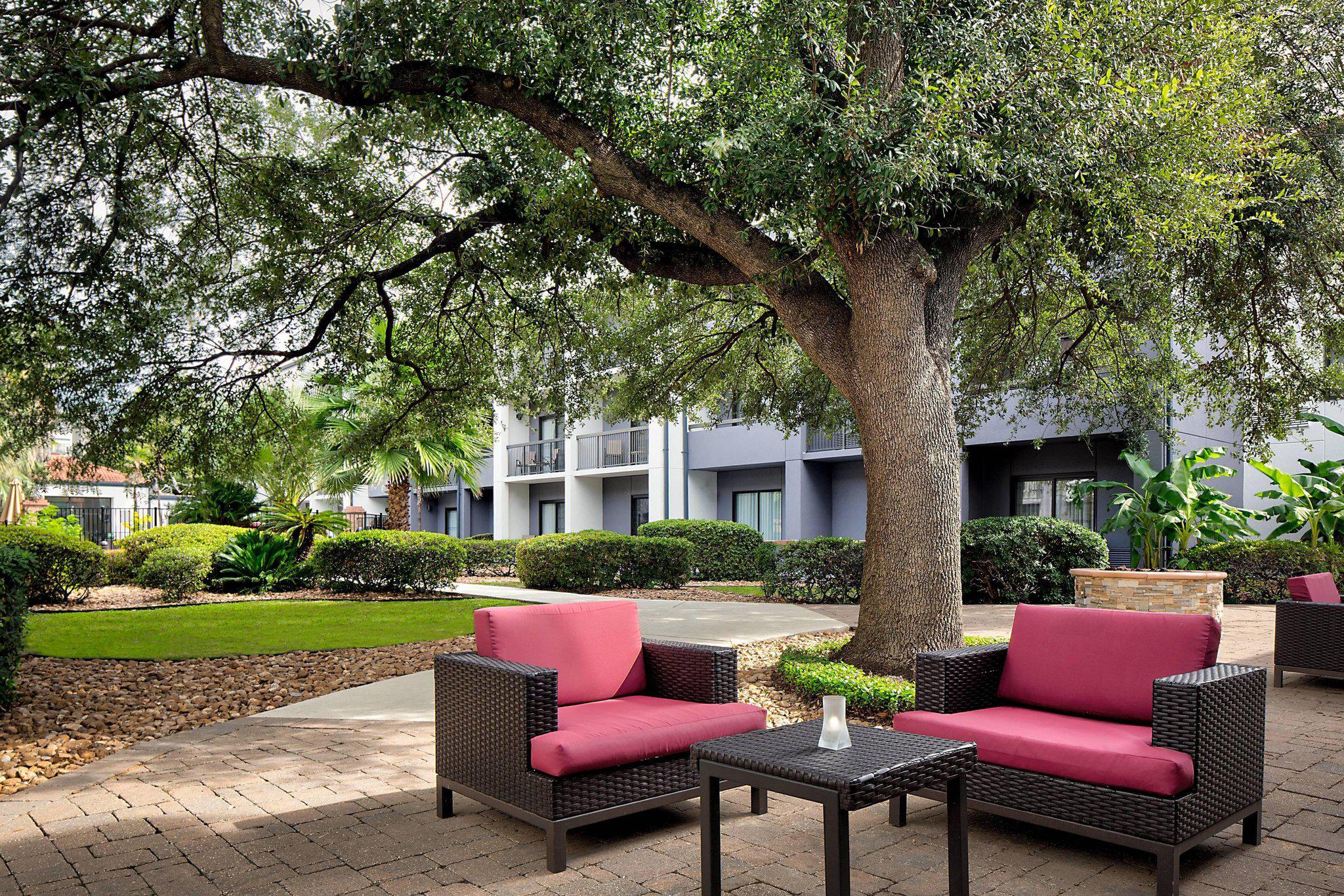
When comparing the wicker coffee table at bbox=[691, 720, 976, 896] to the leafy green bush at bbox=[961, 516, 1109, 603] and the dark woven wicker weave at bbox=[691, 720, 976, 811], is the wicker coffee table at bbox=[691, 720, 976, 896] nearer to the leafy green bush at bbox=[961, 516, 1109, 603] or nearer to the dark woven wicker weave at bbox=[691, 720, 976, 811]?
the dark woven wicker weave at bbox=[691, 720, 976, 811]

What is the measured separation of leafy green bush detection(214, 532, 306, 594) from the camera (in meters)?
16.6

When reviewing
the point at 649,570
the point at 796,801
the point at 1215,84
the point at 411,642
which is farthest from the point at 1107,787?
the point at 649,570

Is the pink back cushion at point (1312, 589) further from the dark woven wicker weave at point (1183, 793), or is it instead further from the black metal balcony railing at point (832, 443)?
the black metal balcony railing at point (832, 443)

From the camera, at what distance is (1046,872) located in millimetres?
3756

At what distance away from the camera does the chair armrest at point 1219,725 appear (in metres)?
3.67

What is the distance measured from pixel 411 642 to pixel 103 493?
39.7 metres

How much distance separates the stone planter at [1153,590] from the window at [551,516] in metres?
20.1

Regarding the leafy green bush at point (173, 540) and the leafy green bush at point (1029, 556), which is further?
the leafy green bush at point (173, 540)

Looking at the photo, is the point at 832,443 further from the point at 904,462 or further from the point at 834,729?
the point at 834,729

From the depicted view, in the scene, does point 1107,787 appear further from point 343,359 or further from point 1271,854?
point 343,359

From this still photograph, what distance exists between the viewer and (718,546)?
1989 centimetres

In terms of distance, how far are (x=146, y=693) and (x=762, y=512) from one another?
1860 centimetres

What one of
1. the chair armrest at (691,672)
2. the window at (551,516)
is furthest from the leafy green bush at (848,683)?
the window at (551,516)

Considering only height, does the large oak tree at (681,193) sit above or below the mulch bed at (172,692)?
above
